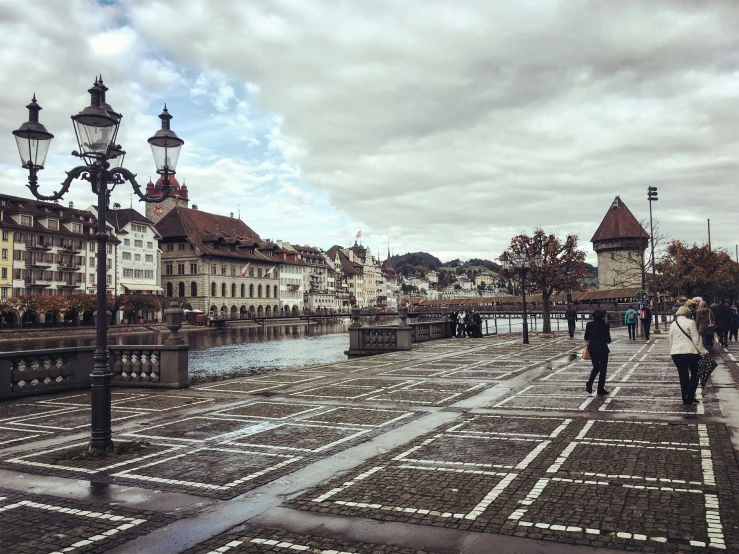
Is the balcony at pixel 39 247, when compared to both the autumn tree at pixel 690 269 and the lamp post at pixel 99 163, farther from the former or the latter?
the lamp post at pixel 99 163

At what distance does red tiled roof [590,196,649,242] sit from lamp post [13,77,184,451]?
103368 mm

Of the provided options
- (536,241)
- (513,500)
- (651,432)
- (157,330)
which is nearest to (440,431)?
(651,432)

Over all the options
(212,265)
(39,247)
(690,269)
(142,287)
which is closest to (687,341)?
(690,269)

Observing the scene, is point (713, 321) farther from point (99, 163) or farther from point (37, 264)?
point (37, 264)

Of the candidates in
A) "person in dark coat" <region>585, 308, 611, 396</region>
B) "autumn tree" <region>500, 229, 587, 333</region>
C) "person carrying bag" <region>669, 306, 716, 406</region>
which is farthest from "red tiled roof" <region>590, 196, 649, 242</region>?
"person carrying bag" <region>669, 306, 716, 406</region>

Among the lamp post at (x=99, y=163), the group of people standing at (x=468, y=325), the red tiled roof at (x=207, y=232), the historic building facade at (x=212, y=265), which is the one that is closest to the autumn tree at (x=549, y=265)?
the group of people standing at (x=468, y=325)

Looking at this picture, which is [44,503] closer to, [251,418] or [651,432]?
[251,418]

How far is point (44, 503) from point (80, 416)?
620cm

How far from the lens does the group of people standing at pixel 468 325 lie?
40.6 meters

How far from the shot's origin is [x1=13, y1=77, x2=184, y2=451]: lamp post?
9211 mm

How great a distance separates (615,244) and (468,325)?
245ft

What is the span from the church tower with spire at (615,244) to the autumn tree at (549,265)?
63.5 m

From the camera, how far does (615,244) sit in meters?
107

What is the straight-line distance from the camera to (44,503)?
6.96 m
